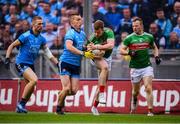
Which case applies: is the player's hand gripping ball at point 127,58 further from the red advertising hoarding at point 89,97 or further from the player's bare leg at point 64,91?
the player's bare leg at point 64,91

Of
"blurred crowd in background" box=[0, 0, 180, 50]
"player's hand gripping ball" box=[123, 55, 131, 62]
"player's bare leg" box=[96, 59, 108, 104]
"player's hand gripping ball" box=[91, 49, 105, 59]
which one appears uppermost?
"blurred crowd in background" box=[0, 0, 180, 50]

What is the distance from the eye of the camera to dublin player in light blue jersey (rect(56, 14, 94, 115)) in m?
15.7

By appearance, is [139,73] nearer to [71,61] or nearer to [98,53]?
[98,53]

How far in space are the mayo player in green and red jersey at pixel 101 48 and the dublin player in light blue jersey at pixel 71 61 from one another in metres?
0.31

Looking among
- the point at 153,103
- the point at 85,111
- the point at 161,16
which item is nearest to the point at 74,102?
the point at 85,111

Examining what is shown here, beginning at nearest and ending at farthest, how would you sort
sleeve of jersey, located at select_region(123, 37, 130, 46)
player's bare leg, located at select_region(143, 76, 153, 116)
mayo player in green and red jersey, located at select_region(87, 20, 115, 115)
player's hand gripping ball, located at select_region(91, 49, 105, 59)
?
mayo player in green and red jersey, located at select_region(87, 20, 115, 115)
player's hand gripping ball, located at select_region(91, 49, 105, 59)
player's bare leg, located at select_region(143, 76, 153, 116)
sleeve of jersey, located at select_region(123, 37, 130, 46)

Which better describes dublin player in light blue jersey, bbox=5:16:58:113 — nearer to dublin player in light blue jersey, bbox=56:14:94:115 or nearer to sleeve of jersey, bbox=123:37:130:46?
dublin player in light blue jersey, bbox=56:14:94:115

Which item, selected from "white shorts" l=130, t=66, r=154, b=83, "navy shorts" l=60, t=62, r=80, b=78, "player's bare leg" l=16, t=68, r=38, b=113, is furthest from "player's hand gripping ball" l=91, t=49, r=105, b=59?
"player's bare leg" l=16, t=68, r=38, b=113

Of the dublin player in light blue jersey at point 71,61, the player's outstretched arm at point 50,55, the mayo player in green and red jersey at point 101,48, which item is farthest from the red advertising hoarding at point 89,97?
the dublin player in light blue jersey at point 71,61

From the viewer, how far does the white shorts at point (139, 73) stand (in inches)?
663

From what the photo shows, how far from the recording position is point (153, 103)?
707 inches

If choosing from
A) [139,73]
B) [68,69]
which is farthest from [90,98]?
[68,69]

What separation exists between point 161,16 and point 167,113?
2841 mm

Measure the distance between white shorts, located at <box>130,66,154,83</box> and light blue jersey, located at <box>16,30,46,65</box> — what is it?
90.8 inches
